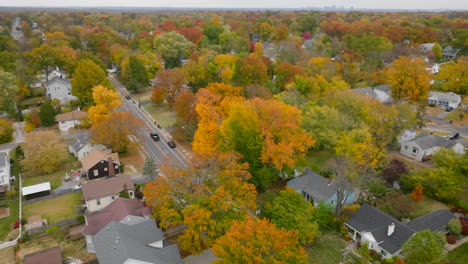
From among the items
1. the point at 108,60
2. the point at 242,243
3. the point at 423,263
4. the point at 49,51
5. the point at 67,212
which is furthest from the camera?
the point at 108,60

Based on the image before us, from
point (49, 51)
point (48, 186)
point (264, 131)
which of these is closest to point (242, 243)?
point (264, 131)

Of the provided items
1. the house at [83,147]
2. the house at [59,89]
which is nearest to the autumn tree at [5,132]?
the house at [83,147]

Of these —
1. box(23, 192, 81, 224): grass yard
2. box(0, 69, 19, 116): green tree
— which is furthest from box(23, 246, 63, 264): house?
box(0, 69, 19, 116): green tree

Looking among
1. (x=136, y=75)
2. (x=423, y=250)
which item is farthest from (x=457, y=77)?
(x=136, y=75)

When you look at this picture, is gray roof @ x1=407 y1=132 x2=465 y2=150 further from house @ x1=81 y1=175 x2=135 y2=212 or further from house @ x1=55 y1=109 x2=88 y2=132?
house @ x1=55 y1=109 x2=88 y2=132

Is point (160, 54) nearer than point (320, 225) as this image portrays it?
No

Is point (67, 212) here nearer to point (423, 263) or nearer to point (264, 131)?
point (264, 131)

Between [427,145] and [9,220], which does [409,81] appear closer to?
[427,145]
